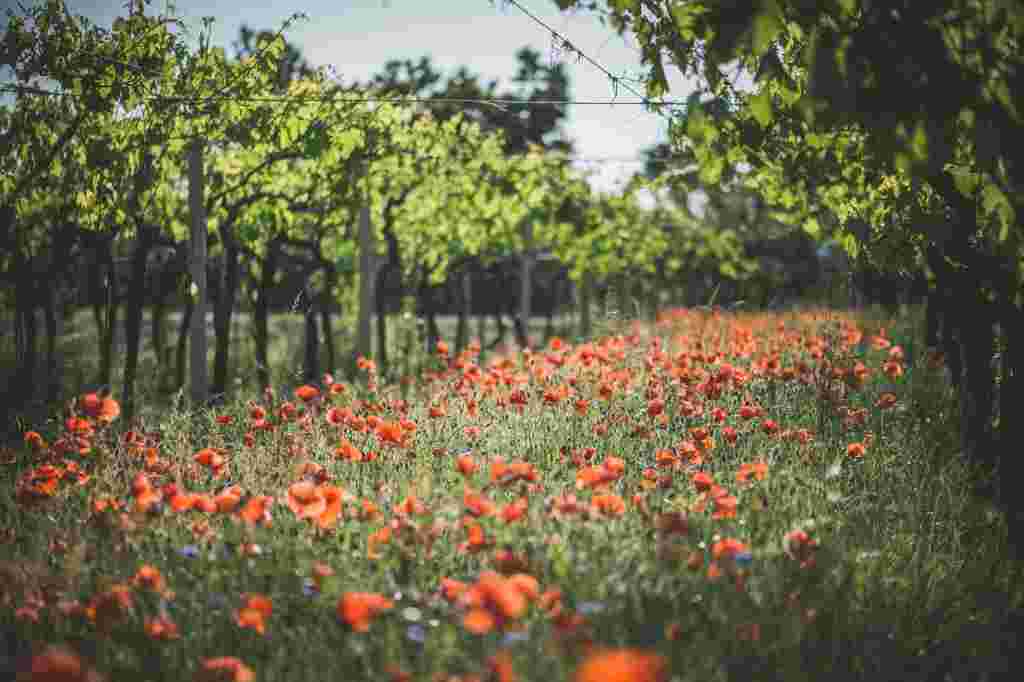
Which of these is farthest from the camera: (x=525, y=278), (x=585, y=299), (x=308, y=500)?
(x=585, y=299)

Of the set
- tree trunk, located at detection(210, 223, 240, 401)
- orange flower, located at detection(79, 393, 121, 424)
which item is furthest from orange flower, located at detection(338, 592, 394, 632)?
tree trunk, located at detection(210, 223, 240, 401)

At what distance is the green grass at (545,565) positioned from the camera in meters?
2.00

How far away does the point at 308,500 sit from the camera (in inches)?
86.1

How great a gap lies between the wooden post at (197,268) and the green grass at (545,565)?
192 centimetres

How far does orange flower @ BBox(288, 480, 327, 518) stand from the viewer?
2129mm

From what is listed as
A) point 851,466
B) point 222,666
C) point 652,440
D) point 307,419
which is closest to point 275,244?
point 307,419

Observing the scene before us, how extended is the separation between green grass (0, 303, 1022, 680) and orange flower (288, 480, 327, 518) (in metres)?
0.12

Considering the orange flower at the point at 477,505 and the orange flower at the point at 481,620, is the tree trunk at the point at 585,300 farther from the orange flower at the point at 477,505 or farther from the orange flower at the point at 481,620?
the orange flower at the point at 481,620

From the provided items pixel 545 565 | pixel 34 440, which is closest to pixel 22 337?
A: pixel 34 440

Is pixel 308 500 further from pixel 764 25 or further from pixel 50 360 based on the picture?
pixel 50 360

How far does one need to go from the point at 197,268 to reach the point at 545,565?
447 centimetres

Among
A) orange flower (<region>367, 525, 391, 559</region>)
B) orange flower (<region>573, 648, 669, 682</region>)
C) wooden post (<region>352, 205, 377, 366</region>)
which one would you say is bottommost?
orange flower (<region>367, 525, 391, 559</region>)

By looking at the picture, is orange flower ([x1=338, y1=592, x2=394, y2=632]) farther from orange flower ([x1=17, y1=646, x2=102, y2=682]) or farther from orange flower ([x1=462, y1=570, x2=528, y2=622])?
orange flower ([x1=17, y1=646, x2=102, y2=682])

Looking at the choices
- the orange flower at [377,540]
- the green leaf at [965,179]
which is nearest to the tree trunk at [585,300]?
the green leaf at [965,179]
